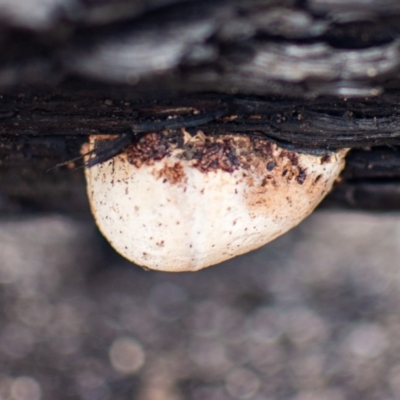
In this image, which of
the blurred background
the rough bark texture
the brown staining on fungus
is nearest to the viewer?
the rough bark texture

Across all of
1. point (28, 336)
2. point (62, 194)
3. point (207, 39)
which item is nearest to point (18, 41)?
point (207, 39)

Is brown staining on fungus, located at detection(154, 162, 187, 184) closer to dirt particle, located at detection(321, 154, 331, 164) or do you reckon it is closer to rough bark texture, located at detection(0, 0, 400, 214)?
rough bark texture, located at detection(0, 0, 400, 214)

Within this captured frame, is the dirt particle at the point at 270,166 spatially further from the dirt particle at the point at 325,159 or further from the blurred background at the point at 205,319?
the blurred background at the point at 205,319

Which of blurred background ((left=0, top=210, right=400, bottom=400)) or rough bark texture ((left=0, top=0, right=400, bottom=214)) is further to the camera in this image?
blurred background ((left=0, top=210, right=400, bottom=400))

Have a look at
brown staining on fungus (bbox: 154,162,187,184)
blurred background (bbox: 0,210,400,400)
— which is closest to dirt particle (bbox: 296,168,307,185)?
brown staining on fungus (bbox: 154,162,187,184)

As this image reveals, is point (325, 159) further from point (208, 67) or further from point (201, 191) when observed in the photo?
point (208, 67)

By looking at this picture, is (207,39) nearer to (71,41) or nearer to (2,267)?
(71,41)

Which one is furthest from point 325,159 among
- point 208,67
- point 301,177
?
point 208,67
